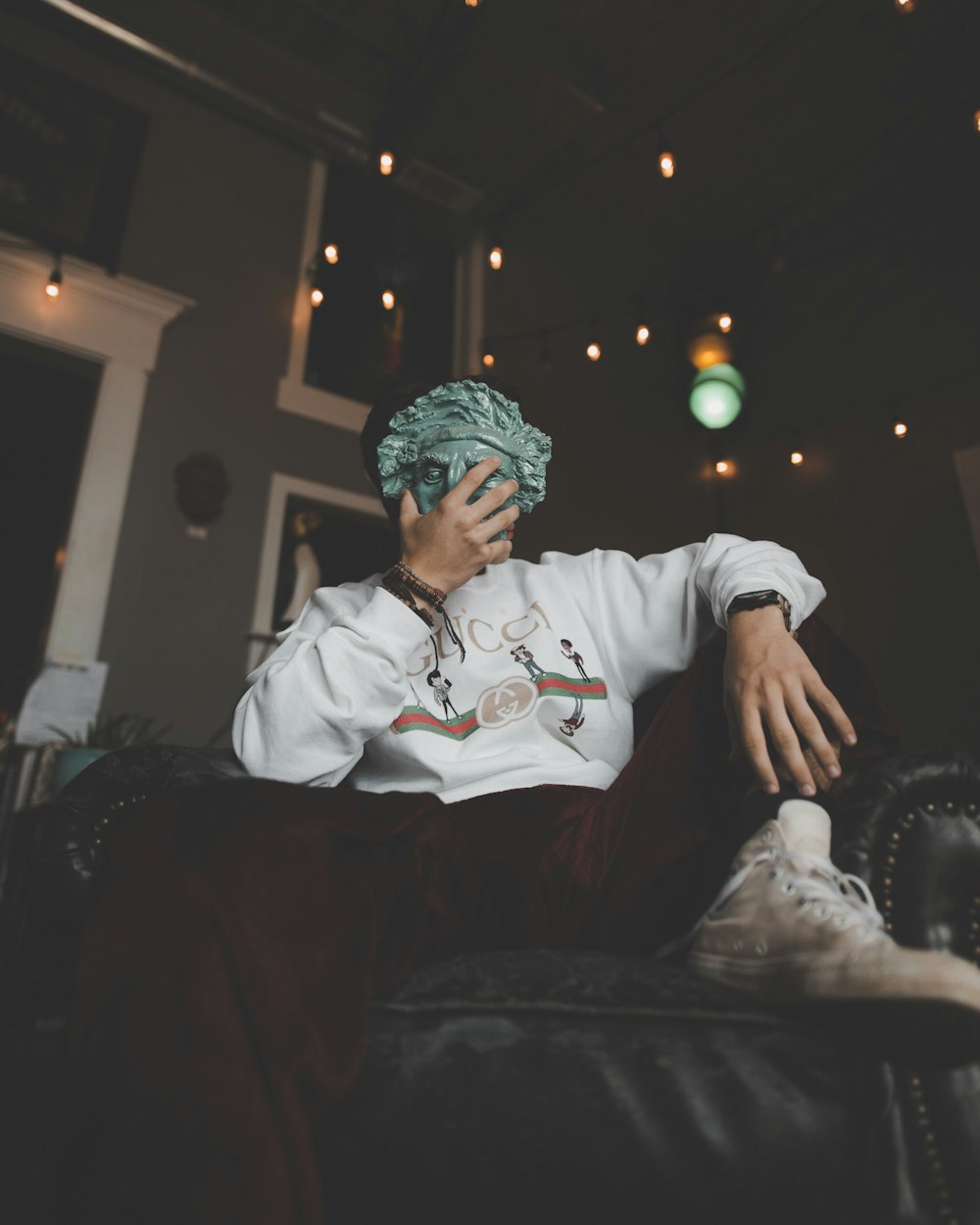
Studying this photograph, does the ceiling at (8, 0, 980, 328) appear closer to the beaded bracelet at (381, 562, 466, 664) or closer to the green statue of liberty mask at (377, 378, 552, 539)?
the green statue of liberty mask at (377, 378, 552, 539)

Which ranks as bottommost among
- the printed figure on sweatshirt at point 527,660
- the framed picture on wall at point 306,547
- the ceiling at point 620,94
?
the printed figure on sweatshirt at point 527,660

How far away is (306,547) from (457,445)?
2.94 meters

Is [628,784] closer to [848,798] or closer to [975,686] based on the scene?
[848,798]

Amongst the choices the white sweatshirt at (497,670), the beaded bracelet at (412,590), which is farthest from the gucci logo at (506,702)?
the beaded bracelet at (412,590)

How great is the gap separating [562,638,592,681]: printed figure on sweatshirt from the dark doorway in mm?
3416

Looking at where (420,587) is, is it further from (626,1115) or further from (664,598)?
(626,1115)

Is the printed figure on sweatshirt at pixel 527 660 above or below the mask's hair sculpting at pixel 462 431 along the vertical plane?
below

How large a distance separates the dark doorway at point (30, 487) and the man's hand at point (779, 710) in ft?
12.5

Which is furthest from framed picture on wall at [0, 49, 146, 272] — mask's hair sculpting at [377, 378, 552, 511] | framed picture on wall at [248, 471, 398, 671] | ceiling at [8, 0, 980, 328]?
mask's hair sculpting at [377, 378, 552, 511]

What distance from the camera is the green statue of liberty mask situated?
4.16 feet

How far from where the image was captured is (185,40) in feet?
13.6

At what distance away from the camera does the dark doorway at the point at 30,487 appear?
4.28 metres

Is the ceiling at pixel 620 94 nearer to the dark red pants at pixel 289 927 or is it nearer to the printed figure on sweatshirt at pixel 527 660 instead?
the printed figure on sweatshirt at pixel 527 660

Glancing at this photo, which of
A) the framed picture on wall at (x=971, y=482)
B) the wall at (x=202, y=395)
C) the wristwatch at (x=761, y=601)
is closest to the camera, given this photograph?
the wristwatch at (x=761, y=601)
